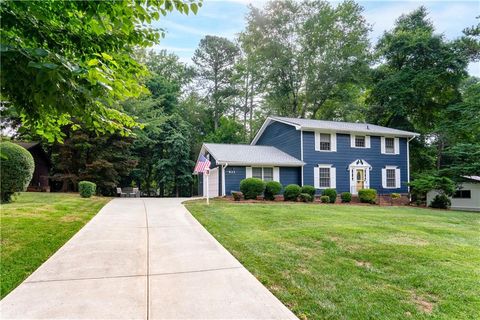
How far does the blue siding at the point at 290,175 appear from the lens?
18719 mm

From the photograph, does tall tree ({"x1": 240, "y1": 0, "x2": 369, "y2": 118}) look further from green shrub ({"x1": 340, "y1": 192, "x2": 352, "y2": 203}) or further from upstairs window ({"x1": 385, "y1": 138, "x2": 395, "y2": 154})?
green shrub ({"x1": 340, "y1": 192, "x2": 352, "y2": 203})

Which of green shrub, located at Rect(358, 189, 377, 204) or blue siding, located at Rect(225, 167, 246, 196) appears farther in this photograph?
blue siding, located at Rect(225, 167, 246, 196)

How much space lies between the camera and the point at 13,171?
10188 millimetres

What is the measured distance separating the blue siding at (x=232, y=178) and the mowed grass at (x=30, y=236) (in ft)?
30.1

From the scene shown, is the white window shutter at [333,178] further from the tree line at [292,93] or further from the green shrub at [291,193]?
the tree line at [292,93]

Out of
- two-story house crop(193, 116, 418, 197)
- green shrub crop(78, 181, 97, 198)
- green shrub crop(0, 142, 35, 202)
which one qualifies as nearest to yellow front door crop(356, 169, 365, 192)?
two-story house crop(193, 116, 418, 197)

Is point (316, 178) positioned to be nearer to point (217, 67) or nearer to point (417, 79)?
point (417, 79)

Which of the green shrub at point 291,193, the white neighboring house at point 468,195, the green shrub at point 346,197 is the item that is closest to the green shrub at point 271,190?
the green shrub at point 291,193

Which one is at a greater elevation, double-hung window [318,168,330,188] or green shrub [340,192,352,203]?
double-hung window [318,168,330,188]

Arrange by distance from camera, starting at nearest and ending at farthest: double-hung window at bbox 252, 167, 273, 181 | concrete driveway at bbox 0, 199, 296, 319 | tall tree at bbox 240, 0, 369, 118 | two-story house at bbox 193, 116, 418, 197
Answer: concrete driveway at bbox 0, 199, 296, 319
two-story house at bbox 193, 116, 418, 197
double-hung window at bbox 252, 167, 273, 181
tall tree at bbox 240, 0, 369, 118

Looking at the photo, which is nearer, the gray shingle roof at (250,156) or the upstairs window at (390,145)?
the gray shingle roof at (250,156)

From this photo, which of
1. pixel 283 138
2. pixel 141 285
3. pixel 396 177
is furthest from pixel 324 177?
pixel 141 285

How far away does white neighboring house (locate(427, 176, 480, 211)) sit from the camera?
1878cm

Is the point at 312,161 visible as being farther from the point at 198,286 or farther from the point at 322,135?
the point at 198,286
